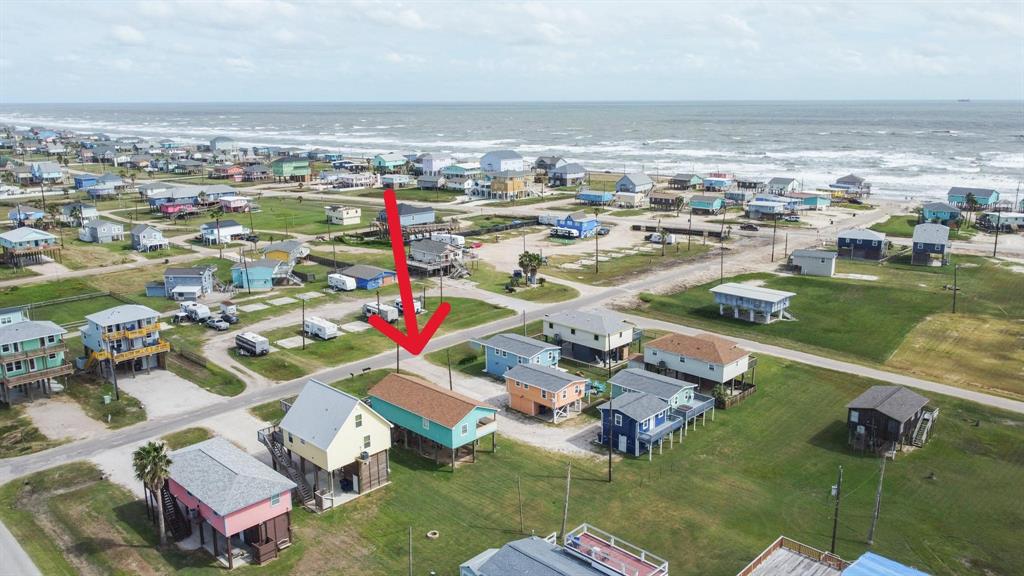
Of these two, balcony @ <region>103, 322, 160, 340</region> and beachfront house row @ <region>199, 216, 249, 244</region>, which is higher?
beachfront house row @ <region>199, 216, 249, 244</region>

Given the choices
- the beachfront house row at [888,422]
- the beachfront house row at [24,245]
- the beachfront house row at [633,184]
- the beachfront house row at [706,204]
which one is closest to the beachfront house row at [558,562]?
the beachfront house row at [888,422]

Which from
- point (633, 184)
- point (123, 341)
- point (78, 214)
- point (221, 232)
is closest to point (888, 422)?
point (123, 341)

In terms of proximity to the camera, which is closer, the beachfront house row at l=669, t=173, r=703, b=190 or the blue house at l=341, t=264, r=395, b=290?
the blue house at l=341, t=264, r=395, b=290

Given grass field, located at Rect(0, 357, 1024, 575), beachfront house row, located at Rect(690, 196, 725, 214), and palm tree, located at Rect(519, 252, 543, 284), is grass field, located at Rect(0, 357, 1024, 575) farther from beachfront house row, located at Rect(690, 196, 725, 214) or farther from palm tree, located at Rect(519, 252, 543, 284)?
beachfront house row, located at Rect(690, 196, 725, 214)

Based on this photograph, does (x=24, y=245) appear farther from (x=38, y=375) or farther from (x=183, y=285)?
(x=38, y=375)

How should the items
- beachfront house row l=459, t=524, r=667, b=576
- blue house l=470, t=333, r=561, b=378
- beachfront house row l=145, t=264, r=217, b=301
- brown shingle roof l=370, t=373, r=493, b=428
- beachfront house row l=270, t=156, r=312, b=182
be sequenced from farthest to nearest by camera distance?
beachfront house row l=270, t=156, r=312, b=182
beachfront house row l=145, t=264, r=217, b=301
blue house l=470, t=333, r=561, b=378
brown shingle roof l=370, t=373, r=493, b=428
beachfront house row l=459, t=524, r=667, b=576

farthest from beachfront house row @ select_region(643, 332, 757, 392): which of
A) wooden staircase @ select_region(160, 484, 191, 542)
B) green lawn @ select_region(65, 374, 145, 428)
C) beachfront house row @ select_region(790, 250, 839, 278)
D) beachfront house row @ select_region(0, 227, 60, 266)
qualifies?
beachfront house row @ select_region(0, 227, 60, 266)

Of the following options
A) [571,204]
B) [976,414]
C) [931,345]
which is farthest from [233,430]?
[571,204]
